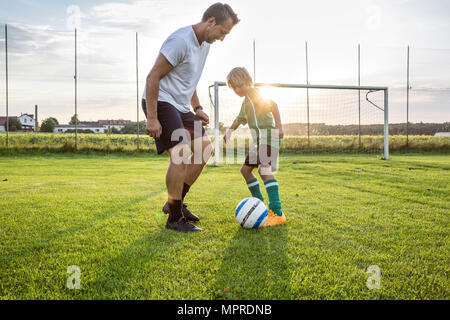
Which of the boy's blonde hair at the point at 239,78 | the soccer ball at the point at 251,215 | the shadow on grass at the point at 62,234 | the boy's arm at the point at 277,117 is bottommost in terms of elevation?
the shadow on grass at the point at 62,234

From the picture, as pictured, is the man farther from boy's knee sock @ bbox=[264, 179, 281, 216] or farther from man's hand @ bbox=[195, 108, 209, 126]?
boy's knee sock @ bbox=[264, 179, 281, 216]

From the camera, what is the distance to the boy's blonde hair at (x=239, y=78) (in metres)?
3.52

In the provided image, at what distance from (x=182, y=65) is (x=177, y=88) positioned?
23 centimetres

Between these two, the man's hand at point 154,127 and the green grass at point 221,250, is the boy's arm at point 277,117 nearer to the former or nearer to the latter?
the green grass at point 221,250

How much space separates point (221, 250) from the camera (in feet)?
8.07

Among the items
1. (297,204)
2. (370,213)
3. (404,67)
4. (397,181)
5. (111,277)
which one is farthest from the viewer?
(404,67)

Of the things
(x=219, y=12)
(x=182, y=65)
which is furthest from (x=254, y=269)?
(x=219, y=12)

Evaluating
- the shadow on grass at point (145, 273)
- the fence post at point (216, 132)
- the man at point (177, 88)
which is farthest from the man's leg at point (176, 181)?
the fence post at point (216, 132)

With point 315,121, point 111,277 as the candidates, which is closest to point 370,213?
point 111,277

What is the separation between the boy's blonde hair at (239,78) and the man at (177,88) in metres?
0.40

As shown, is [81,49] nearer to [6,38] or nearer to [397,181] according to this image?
[6,38]
